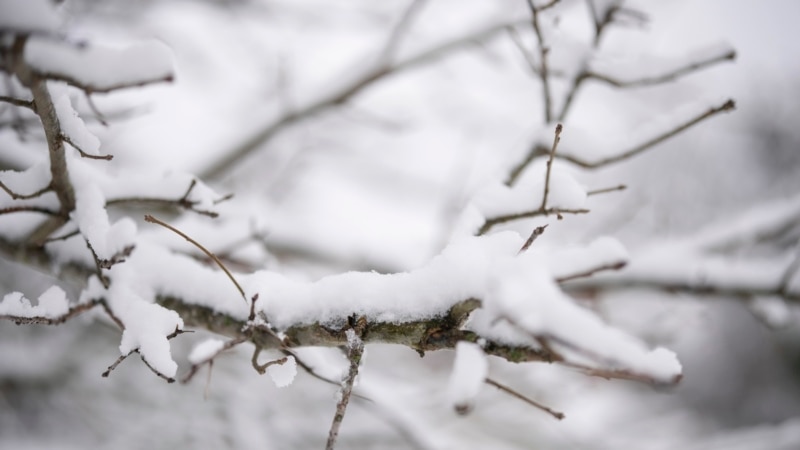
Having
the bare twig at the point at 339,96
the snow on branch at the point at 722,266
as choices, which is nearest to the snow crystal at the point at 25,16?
the bare twig at the point at 339,96

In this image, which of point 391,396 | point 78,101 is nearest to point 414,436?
point 391,396

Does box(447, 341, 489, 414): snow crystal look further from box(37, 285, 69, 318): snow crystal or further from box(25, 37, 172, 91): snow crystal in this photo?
box(37, 285, 69, 318): snow crystal

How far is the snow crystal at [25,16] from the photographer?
0.56m

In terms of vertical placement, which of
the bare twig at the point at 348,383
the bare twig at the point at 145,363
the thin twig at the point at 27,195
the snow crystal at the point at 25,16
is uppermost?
the snow crystal at the point at 25,16

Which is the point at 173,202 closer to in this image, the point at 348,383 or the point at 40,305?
the point at 40,305

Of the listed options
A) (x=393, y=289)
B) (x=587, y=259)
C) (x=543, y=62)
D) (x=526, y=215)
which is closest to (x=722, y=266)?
(x=543, y=62)

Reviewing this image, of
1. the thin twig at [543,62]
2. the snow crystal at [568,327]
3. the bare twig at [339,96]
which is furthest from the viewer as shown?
the bare twig at [339,96]

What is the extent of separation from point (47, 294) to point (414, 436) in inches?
57.9

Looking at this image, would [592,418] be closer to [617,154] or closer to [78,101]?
[617,154]

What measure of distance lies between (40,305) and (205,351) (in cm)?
29

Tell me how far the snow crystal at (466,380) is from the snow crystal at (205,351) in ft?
1.67

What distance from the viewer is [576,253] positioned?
663mm

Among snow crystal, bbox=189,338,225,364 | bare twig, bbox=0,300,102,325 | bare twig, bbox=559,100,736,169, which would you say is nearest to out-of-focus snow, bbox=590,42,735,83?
bare twig, bbox=559,100,736,169

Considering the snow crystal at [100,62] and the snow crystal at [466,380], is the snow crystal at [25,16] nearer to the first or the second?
the snow crystal at [100,62]
